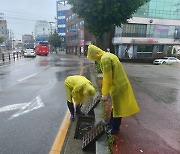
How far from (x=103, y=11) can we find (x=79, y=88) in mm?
9553

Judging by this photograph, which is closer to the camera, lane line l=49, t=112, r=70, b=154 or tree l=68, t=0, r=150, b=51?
lane line l=49, t=112, r=70, b=154

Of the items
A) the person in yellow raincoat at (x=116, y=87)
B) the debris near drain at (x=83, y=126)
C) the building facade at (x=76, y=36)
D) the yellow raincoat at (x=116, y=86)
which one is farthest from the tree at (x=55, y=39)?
the yellow raincoat at (x=116, y=86)

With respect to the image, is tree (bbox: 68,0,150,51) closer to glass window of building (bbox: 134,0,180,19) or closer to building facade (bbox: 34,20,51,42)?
glass window of building (bbox: 134,0,180,19)

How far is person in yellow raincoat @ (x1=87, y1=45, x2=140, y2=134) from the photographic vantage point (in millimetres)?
3768

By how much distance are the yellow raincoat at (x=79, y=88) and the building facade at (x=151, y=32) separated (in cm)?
3530

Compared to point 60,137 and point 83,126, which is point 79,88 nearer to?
point 83,126

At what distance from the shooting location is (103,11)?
1313 centimetres

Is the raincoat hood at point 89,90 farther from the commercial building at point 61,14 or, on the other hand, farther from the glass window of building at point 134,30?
the commercial building at point 61,14

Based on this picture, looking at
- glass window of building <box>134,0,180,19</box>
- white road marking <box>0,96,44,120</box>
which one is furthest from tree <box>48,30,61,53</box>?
white road marking <box>0,96,44,120</box>

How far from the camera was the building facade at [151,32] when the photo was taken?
39750mm

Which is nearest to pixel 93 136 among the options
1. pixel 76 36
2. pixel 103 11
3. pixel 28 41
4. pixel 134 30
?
pixel 103 11

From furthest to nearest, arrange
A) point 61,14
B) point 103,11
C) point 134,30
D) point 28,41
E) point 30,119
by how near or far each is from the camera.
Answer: point 28,41 → point 61,14 → point 134,30 → point 103,11 → point 30,119

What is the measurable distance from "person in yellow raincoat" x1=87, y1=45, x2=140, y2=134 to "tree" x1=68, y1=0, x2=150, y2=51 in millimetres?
9234

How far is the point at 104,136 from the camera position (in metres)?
3.90
